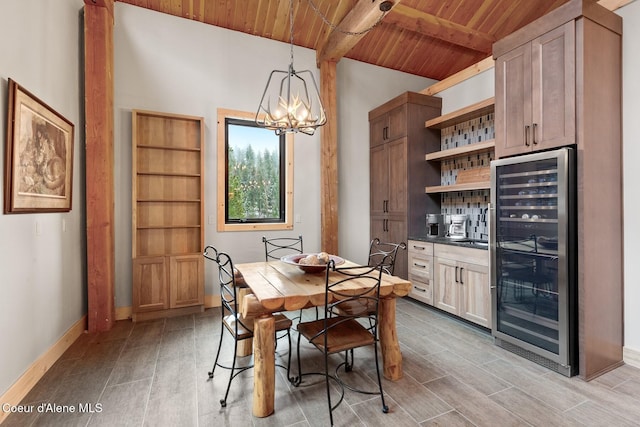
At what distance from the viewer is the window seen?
3996 mm

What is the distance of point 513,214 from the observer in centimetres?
271

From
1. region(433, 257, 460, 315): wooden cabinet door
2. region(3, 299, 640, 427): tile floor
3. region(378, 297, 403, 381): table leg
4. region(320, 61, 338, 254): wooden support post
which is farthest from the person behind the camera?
region(320, 61, 338, 254): wooden support post

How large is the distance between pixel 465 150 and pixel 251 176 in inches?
106

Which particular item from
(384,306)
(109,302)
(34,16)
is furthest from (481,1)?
(109,302)

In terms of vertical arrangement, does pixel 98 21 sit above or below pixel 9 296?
above

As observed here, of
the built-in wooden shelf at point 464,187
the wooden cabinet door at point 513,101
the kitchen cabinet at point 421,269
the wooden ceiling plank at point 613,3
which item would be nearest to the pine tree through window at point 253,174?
the kitchen cabinet at point 421,269

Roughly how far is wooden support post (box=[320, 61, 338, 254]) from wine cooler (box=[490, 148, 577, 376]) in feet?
7.05

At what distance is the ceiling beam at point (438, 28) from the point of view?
12.6 feet

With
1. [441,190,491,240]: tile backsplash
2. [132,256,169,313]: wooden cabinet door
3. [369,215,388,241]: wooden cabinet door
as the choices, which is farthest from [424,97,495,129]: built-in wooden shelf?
[132,256,169,313]: wooden cabinet door

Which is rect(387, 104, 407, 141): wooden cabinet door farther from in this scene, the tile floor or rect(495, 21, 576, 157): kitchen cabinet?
the tile floor

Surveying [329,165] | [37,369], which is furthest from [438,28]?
[37,369]

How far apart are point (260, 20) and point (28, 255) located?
354 centimetres

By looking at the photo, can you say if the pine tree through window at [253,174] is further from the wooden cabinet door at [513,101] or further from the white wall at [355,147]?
the wooden cabinet door at [513,101]

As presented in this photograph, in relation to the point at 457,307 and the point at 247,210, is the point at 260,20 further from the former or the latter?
the point at 457,307
